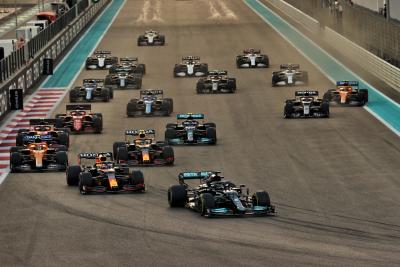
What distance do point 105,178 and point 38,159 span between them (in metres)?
3.90

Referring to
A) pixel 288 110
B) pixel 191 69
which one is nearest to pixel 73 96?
pixel 288 110

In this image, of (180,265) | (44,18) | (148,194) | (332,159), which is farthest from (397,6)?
(180,265)

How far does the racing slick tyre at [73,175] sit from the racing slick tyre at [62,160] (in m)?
2.42

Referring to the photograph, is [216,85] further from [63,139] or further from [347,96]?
[63,139]

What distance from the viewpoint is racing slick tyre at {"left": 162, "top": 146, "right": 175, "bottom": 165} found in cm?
3791

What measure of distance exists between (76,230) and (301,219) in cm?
516

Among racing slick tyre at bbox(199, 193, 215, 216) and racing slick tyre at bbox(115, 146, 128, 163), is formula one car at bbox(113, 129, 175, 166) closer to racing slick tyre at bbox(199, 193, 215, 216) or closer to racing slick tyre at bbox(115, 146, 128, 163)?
racing slick tyre at bbox(115, 146, 128, 163)

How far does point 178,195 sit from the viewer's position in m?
31.5

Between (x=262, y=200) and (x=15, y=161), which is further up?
(x=15, y=161)

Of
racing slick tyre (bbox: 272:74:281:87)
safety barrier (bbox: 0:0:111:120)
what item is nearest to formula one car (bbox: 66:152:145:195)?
safety barrier (bbox: 0:0:111:120)

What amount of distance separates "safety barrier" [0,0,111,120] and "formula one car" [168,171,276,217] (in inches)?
728

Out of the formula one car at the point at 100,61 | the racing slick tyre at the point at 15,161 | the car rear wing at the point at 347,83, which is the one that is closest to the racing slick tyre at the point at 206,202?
the racing slick tyre at the point at 15,161

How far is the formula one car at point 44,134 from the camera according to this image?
131 feet

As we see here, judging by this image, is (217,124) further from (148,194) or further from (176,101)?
(148,194)
